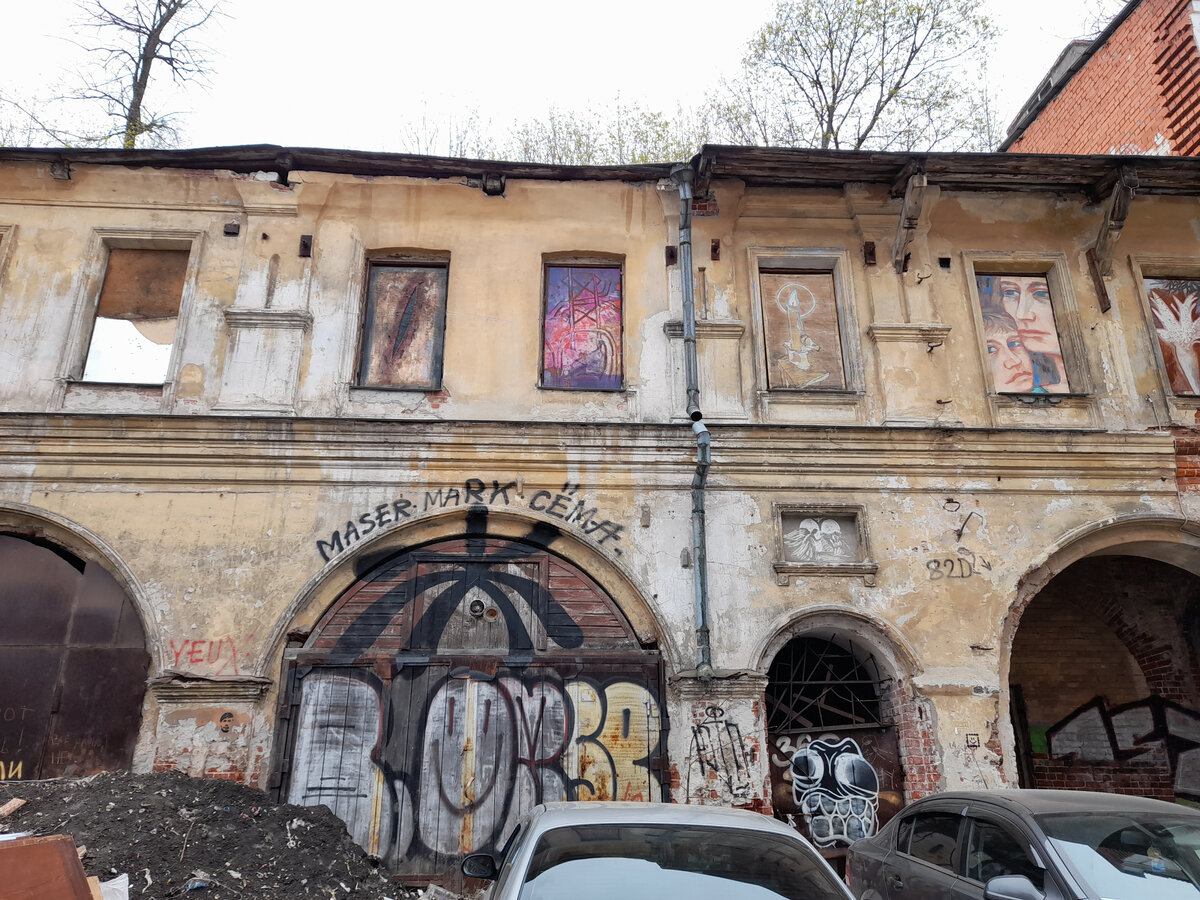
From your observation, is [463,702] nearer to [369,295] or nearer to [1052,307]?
[369,295]

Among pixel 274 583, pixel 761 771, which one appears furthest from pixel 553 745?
pixel 274 583

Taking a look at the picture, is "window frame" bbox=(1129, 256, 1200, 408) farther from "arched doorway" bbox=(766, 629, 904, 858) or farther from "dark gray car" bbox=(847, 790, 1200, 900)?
"dark gray car" bbox=(847, 790, 1200, 900)

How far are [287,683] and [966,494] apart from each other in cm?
708

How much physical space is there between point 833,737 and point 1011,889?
173 inches

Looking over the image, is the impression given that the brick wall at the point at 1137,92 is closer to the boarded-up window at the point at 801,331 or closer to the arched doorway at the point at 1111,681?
the boarded-up window at the point at 801,331

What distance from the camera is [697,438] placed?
8.63 metres

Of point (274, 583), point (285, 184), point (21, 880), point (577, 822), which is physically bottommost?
point (21, 880)

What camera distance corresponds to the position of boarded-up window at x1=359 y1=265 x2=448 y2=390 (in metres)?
9.15

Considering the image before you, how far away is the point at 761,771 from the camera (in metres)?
7.70

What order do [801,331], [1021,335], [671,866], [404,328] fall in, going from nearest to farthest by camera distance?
[671,866] → [404,328] → [801,331] → [1021,335]

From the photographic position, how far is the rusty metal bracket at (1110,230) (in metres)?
9.12

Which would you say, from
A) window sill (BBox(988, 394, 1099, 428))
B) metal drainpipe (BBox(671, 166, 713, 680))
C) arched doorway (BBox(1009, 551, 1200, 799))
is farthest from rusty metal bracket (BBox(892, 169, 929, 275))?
arched doorway (BBox(1009, 551, 1200, 799))

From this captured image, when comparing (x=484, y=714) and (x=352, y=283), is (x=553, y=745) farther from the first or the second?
(x=352, y=283)

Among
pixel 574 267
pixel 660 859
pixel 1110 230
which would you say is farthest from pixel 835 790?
pixel 1110 230
